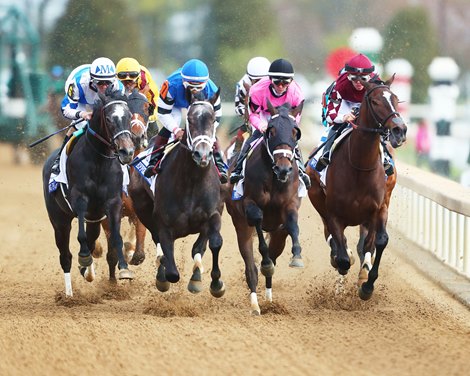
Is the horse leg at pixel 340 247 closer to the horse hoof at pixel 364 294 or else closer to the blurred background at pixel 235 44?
the horse hoof at pixel 364 294

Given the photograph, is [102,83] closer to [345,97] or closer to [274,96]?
[274,96]

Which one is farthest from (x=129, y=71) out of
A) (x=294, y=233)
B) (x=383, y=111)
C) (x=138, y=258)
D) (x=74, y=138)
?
(x=383, y=111)

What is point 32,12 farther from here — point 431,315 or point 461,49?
point 431,315

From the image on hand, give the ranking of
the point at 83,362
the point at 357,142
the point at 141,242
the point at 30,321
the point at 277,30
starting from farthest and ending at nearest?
the point at 277,30, the point at 141,242, the point at 357,142, the point at 30,321, the point at 83,362

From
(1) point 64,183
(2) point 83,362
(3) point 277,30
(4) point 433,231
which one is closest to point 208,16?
(3) point 277,30

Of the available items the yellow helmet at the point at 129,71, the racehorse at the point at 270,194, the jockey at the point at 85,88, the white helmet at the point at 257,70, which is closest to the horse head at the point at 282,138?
the racehorse at the point at 270,194

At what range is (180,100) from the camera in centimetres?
1088

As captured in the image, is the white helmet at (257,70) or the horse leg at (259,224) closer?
the horse leg at (259,224)

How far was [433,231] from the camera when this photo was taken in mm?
13562

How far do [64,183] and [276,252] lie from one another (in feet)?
6.43

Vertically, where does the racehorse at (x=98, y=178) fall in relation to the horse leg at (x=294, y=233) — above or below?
above

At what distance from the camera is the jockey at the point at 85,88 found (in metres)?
11.2

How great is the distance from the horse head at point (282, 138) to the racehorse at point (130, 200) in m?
1.22

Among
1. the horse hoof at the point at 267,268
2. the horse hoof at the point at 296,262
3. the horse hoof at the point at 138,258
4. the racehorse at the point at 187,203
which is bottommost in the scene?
the horse hoof at the point at 138,258
